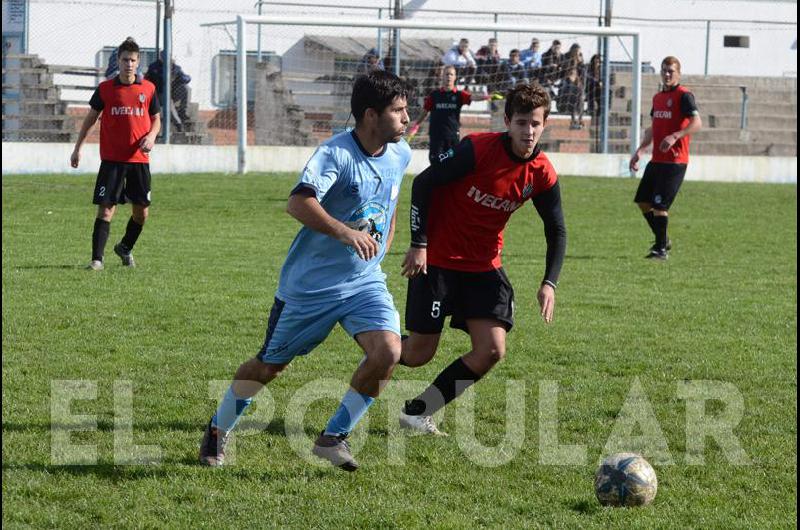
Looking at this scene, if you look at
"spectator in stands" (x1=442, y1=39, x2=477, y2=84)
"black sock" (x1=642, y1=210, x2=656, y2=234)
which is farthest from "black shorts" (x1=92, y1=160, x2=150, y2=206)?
"spectator in stands" (x1=442, y1=39, x2=477, y2=84)

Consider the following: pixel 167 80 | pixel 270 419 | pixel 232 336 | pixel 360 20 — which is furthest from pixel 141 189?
pixel 360 20

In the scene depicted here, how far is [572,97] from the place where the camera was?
23.8 meters

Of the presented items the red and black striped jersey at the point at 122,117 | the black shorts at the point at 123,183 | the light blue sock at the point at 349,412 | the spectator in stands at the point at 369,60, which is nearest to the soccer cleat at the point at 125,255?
the black shorts at the point at 123,183

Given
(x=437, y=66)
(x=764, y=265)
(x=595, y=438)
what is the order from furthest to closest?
(x=437, y=66) < (x=764, y=265) < (x=595, y=438)

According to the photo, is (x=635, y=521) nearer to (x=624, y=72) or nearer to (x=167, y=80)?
(x=167, y=80)

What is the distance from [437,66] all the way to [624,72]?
13.8ft

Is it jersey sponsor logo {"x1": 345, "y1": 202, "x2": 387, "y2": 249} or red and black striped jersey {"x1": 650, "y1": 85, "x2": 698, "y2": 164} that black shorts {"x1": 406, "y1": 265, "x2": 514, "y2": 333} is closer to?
jersey sponsor logo {"x1": 345, "y1": 202, "x2": 387, "y2": 249}

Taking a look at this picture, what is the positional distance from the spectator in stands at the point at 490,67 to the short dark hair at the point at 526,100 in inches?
730

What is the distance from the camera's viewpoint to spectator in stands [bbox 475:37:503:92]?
78.5ft

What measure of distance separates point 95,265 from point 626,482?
7.29 m

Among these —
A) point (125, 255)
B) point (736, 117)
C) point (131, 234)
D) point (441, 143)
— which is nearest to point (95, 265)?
point (125, 255)

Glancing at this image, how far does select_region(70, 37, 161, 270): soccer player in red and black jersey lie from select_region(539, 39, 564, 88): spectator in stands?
13.7 metres

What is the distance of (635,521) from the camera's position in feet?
15.0

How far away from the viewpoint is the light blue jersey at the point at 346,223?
5.10 meters
